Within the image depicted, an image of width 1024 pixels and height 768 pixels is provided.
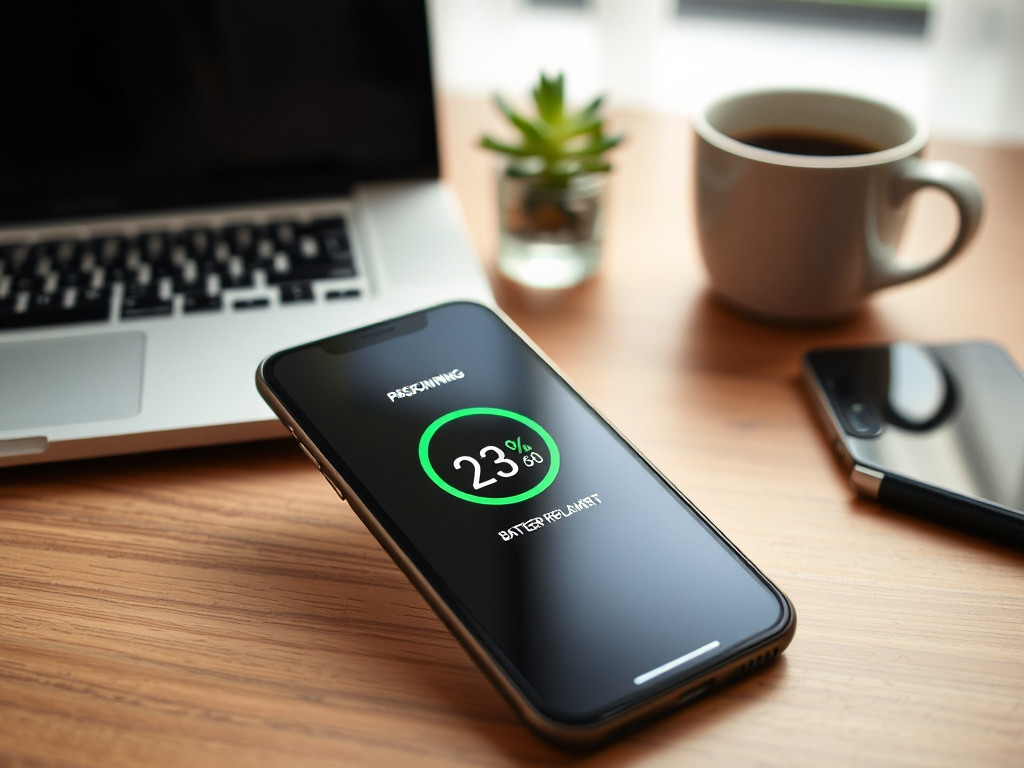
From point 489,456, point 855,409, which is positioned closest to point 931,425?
point 855,409

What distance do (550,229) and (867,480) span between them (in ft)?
0.93

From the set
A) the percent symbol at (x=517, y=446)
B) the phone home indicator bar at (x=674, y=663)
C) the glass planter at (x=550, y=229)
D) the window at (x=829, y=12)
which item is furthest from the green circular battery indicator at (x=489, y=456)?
the window at (x=829, y=12)

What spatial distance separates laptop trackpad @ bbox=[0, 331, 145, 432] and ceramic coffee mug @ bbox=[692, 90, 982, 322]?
373mm

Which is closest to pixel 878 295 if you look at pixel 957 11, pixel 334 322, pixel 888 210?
pixel 888 210

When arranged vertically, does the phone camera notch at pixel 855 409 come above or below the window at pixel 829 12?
below

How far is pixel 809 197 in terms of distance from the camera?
0.57 m

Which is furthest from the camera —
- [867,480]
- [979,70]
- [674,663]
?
[979,70]

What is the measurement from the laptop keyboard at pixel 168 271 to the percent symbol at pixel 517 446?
182 mm

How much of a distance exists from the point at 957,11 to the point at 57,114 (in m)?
0.87

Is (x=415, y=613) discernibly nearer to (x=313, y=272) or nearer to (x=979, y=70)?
(x=313, y=272)

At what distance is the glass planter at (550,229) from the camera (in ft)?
2.14

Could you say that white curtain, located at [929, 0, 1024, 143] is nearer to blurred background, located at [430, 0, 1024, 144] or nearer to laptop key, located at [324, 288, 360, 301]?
blurred background, located at [430, 0, 1024, 144]

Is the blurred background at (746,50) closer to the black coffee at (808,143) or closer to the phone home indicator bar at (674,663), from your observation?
the black coffee at (808,143)

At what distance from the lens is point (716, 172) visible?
60cm
